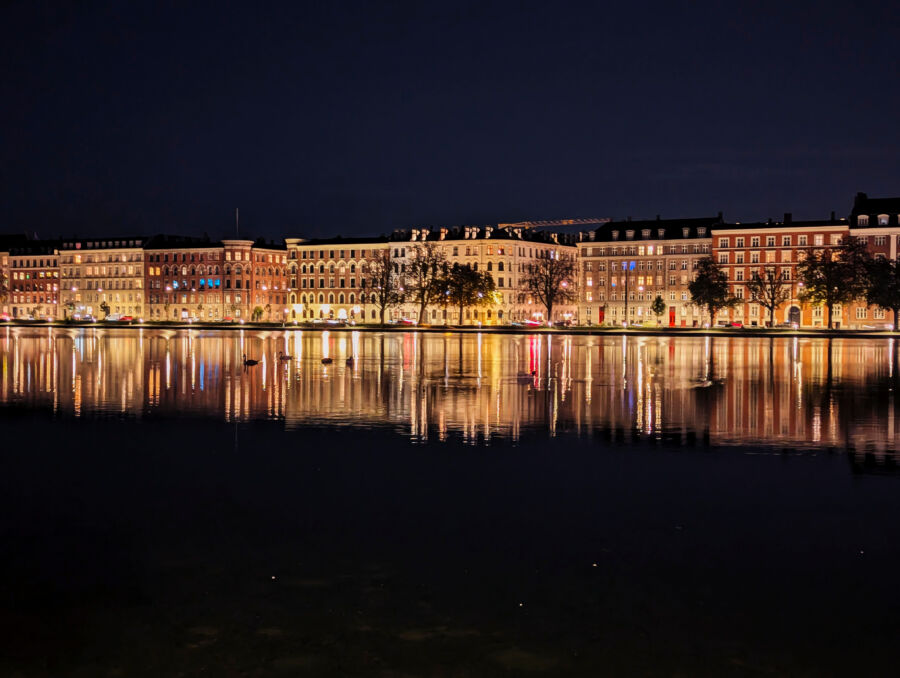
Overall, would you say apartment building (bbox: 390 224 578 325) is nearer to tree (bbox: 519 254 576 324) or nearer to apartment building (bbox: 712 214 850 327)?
tree (bbox: 519 254 576 324)

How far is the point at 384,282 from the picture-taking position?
153875 mm

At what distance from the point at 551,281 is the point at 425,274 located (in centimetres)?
1900

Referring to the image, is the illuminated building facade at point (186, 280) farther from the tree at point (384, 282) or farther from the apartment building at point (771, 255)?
the apartment building at point (771, 255)

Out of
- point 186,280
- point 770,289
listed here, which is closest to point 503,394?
point 770,289

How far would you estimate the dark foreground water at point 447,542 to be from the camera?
29.2 feet

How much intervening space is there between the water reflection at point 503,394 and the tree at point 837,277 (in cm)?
6361

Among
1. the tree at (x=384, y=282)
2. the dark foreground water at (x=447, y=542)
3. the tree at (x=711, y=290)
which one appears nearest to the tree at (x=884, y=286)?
the tree at (x=711, y=290)

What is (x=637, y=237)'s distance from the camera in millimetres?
160875

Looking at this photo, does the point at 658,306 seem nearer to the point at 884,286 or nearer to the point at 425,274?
the point at 425,274

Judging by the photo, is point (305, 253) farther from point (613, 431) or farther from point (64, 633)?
point (64, 633)

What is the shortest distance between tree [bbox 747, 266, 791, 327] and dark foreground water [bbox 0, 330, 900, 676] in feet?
347

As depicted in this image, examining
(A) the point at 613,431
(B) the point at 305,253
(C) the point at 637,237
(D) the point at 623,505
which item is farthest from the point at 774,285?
(D) the point at 623,505

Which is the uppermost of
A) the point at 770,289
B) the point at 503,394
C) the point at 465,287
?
the point at 465,287

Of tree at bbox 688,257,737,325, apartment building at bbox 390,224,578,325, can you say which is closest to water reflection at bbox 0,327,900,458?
tree at bbox 688,257,737,325
